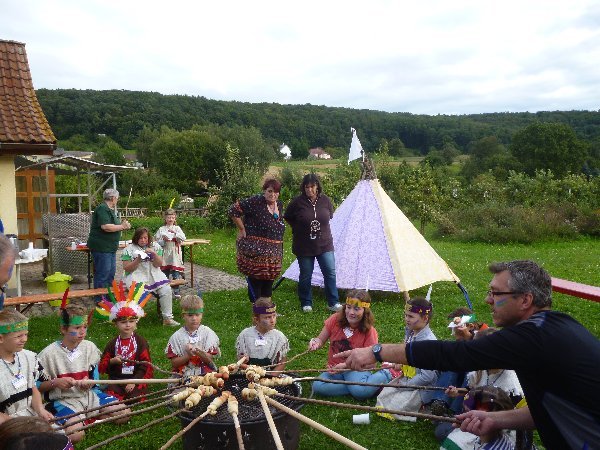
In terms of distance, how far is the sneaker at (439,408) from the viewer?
400 cm

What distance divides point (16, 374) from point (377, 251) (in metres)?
5.40

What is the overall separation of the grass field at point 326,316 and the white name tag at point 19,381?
0.70 m

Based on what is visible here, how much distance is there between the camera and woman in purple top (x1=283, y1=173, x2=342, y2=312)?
731 cm

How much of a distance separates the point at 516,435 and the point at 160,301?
496cm

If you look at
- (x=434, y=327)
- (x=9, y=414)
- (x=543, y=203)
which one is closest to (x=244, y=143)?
(x=543, y=203)

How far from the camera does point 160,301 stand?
22.7 feet

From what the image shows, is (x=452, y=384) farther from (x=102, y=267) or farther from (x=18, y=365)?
(x=102, y=267)

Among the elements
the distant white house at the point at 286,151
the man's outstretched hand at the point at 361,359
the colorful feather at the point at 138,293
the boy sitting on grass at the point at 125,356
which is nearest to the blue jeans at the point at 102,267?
the colorful feather at the point at 138,293

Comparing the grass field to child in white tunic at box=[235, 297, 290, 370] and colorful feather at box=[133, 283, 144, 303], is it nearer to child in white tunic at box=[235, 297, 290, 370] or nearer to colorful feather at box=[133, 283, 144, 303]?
child in white tunic at box=[235, 297, 290, 370]

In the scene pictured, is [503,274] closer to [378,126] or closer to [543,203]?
[543,203]

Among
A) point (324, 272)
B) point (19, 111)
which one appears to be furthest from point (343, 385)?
point (19, 111)

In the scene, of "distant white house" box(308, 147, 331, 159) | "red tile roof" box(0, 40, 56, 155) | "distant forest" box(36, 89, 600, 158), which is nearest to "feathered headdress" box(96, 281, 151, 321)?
"red tile roof" box(0, 40, 56, 155)

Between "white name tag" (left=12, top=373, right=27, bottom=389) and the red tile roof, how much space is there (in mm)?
5488

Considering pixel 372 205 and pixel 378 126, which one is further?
pixel 378 126
